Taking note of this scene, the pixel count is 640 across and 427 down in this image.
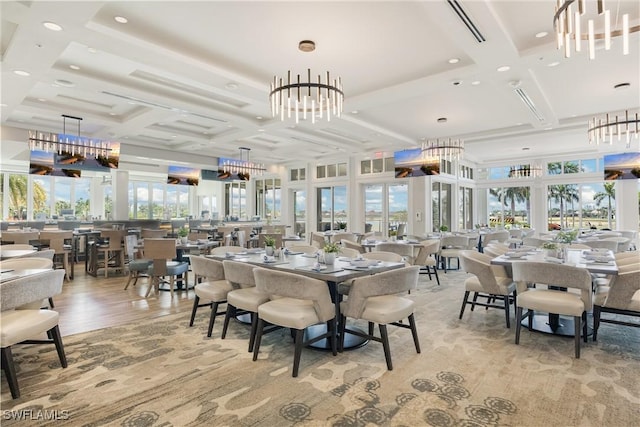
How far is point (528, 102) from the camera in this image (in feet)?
22.4

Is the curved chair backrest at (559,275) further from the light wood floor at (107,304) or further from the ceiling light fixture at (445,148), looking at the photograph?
the ceiling light fixture at (445,148)

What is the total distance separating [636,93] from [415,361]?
22.5 feet

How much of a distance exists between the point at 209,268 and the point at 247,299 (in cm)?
80

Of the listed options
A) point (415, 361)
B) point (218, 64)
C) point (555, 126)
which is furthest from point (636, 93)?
point (218, 64)

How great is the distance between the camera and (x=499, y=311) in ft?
16.3

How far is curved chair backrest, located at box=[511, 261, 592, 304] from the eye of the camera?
133 inches

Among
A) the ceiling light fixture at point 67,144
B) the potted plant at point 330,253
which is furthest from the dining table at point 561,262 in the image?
the ceiling light fixture at point 67,144

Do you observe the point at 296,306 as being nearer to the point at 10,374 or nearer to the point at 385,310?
the point at 385,310

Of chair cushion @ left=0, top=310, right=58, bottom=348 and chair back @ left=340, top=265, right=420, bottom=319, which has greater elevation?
chair back @ left=340, top=265, right=420, bottom=319

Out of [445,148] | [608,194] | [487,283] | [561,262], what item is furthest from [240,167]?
[608,194]

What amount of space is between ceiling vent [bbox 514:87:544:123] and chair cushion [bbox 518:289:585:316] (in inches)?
153

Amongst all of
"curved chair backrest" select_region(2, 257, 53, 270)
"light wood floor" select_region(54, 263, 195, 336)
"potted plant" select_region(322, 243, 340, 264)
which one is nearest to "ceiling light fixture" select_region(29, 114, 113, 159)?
"light wood floor" select_region(54, 263, 195, 336)

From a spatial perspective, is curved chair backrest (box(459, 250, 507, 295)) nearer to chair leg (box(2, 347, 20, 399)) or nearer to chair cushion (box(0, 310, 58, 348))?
chair cushion (box(0, 310, 58, 348))

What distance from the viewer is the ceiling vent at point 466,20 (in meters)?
3.54
